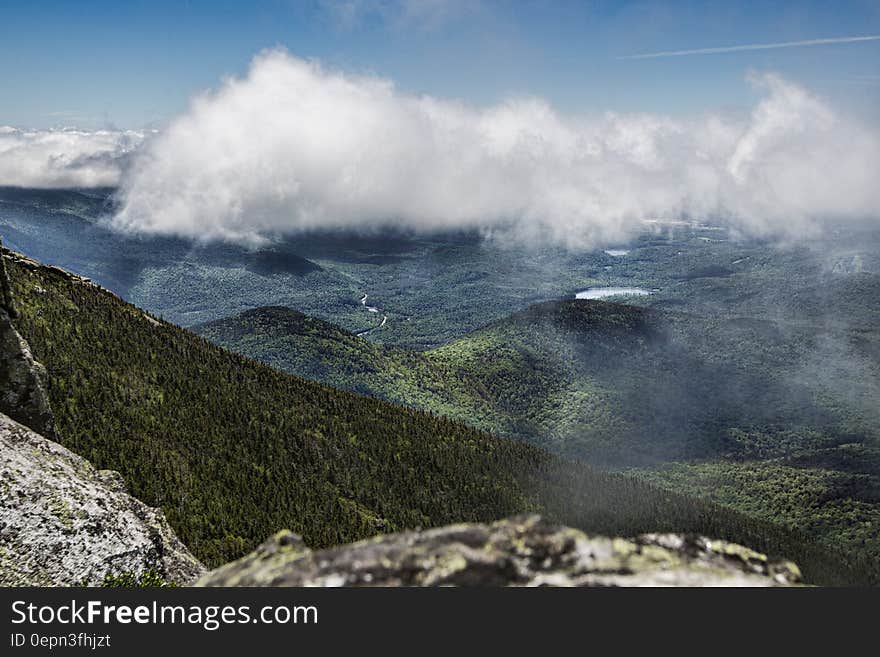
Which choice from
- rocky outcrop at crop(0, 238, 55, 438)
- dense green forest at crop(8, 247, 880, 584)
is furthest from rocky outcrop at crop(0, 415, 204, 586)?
dense green forest at crop(8, 247, 880, 584)

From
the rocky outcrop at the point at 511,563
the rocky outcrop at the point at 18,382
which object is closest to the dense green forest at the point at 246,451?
the rocky outcrop at the point at 18,382

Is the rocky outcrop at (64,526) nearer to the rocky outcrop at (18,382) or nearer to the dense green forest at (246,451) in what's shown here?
the rocky outcrop at (18,382)

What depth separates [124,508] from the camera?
43.2m

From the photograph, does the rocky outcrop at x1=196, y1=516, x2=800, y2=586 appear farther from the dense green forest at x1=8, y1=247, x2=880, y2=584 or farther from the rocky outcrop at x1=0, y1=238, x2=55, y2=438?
the dense green forest at x1=8, y1=247, x2=880, y2=584

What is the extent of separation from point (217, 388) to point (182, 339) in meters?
27.6

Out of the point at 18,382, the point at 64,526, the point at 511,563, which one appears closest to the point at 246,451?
the point at 18,382

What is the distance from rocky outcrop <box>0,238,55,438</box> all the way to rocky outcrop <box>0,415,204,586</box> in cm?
656

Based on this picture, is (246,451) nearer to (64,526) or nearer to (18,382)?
(18,382)

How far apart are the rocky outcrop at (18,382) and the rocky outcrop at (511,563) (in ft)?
159

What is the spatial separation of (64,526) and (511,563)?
37434 millimetres

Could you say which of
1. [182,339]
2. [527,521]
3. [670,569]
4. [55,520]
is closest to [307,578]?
[527,521]

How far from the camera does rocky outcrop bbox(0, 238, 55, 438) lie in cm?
4894

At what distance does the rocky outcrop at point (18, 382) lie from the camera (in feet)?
161

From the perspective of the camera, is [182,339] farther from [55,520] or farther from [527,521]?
[527,521]
